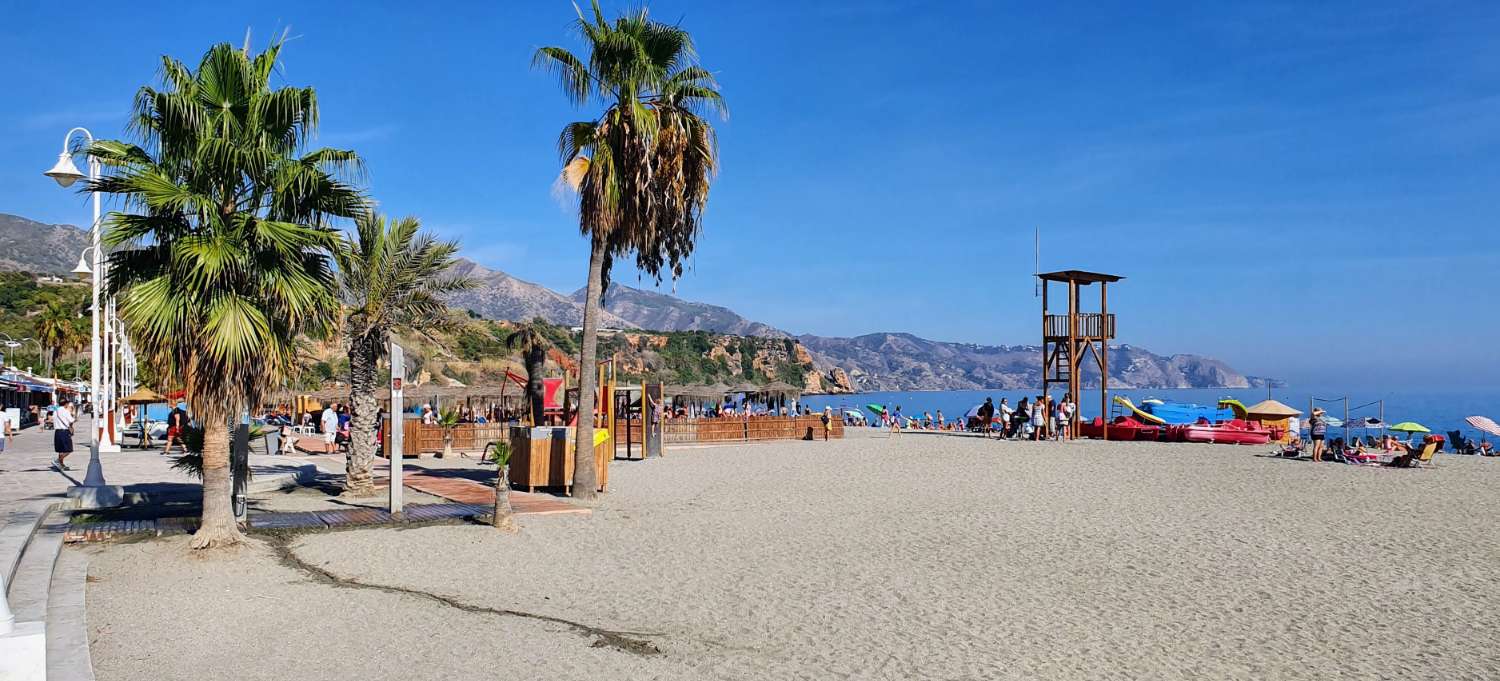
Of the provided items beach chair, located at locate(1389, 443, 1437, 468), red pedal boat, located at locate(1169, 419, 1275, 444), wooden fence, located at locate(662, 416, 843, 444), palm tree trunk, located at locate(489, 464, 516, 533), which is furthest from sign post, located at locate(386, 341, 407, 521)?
red pedal boat, located at locate(1169, 419, 1275, 444)

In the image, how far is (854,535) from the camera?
11.6 m

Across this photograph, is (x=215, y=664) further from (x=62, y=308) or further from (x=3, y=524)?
(x=62, y=308)

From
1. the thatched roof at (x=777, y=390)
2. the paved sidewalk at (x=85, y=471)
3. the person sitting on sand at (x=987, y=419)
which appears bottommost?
the paved sidewalk at (x=85, y=471)

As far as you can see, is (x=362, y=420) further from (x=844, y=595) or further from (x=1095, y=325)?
(x=1095, y=325)

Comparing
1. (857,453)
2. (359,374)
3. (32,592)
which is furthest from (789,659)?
(857,453)

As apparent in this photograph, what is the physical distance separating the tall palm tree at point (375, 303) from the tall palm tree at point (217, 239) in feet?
15.5

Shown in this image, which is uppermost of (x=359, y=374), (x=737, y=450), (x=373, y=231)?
(x=373, y=231)

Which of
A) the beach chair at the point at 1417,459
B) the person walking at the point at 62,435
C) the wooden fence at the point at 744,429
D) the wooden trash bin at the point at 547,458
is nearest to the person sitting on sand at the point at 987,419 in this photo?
the wooden fence at the point at 744,429

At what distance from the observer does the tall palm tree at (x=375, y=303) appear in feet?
47.3

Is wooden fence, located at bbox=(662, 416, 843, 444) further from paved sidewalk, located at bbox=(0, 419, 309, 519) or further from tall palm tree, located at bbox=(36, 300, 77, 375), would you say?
tall palm tree, located at bbox=(36, 300, 77, 375)

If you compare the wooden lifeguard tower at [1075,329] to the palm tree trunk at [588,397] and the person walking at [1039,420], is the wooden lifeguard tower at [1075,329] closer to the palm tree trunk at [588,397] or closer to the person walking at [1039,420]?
the person walking at [1039,420]

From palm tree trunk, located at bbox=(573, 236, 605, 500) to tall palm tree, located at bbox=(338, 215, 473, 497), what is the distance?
2.33m

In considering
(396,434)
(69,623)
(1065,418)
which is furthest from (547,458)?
(1065,418)

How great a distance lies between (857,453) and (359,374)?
43.3 ft
